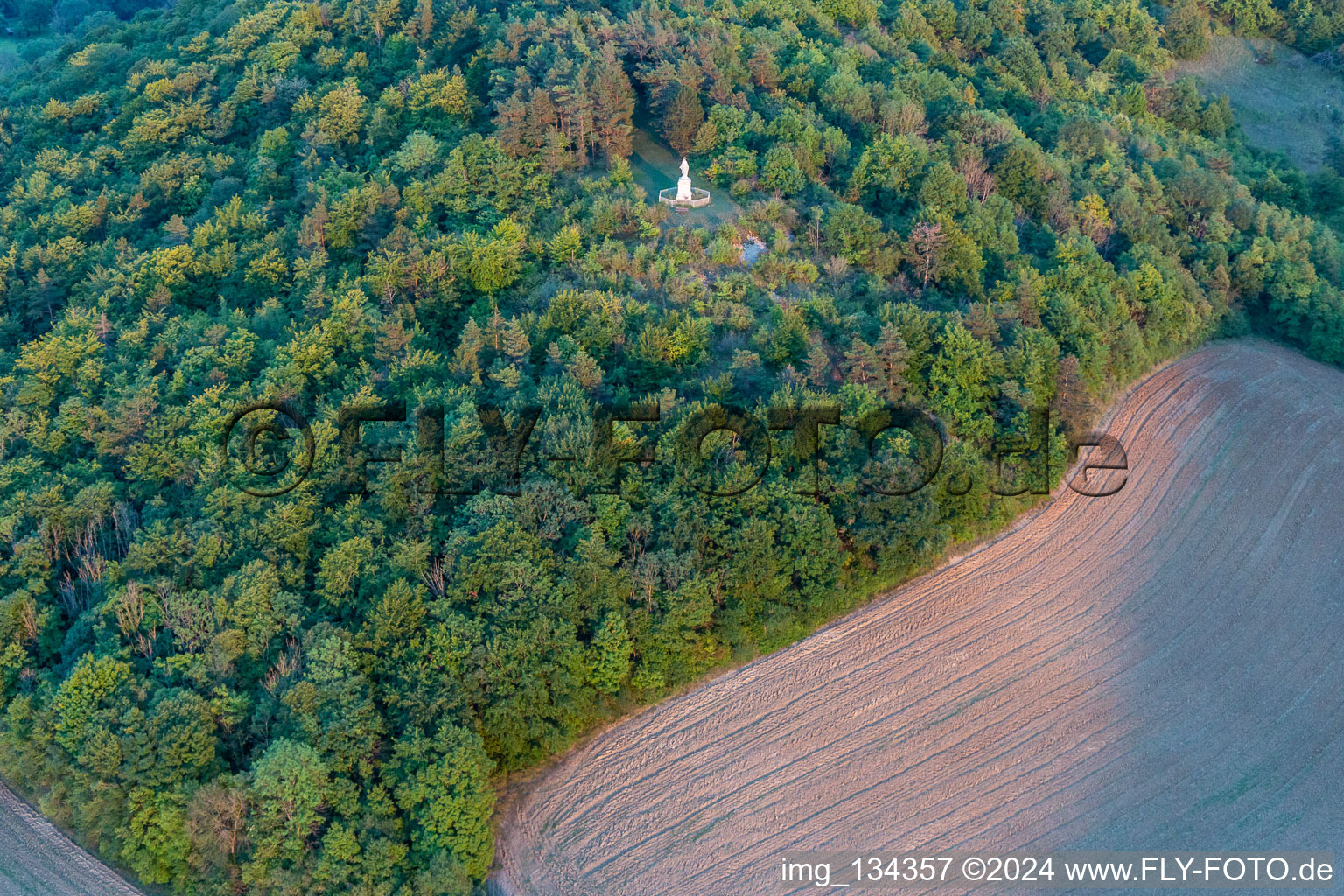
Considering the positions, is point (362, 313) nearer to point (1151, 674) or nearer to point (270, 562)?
point (270, 562)

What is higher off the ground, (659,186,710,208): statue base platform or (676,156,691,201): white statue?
(676,156,691,201): white statue

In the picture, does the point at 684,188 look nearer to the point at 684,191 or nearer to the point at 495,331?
the point at 684,191

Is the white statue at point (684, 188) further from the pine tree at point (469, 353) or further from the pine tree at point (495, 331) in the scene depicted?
the pine tree at point (469, 353)

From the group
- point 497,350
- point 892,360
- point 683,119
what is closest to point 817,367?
point 892,360

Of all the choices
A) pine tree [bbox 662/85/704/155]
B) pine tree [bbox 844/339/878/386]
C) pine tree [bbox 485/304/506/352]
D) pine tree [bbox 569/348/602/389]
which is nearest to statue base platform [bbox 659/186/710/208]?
pine tree [bbox 662/85/704/155]

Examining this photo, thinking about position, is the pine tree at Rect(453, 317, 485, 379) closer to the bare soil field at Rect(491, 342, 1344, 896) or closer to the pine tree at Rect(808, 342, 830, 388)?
the pine tree at Rect(808, 342, 830, 388)

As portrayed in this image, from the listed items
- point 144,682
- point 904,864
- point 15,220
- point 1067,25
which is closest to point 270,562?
point 144,682
